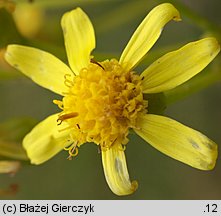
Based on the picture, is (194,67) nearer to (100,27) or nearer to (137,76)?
(137,76)

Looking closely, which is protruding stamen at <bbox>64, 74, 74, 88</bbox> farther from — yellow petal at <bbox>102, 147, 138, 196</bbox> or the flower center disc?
yellow petal at <bbox>102, 147, 138, 196</bbox>

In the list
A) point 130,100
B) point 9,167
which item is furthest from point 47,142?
point 130,100

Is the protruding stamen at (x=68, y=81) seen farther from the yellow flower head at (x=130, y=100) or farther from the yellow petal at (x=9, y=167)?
the yellow petal at (x=9, y=167)

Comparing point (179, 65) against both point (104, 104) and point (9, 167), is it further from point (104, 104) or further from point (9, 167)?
point (9, 167)

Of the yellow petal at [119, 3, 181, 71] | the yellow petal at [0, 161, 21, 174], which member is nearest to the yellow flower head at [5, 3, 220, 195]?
the yellow petal at [119, 3, 181, 71]

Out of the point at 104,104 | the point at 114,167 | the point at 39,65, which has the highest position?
the point at 39,65
